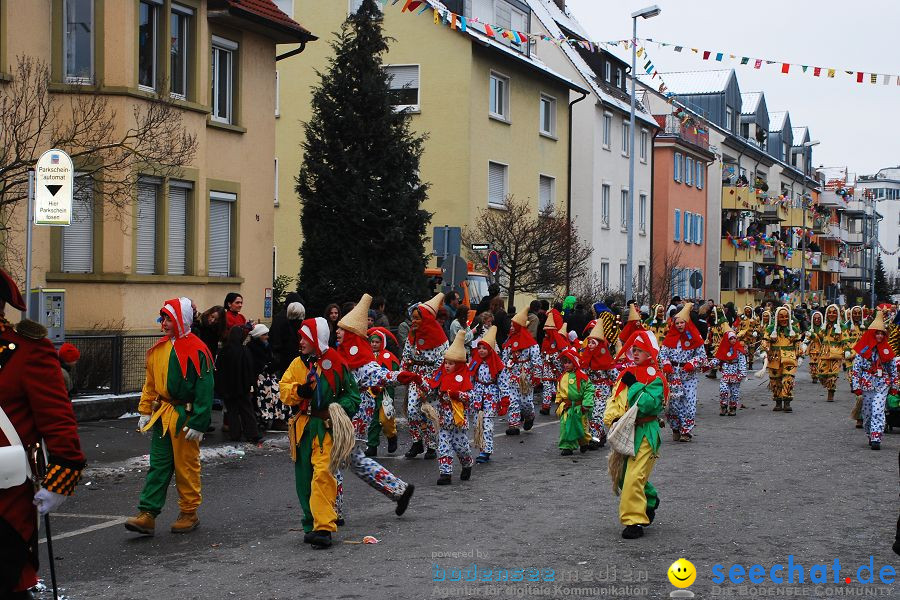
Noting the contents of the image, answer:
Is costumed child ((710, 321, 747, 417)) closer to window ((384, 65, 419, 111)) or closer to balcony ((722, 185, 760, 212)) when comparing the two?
window ((384, 65, 419, 111))

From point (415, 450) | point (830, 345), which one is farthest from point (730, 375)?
point (415, 450)

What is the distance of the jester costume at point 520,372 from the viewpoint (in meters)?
16.0

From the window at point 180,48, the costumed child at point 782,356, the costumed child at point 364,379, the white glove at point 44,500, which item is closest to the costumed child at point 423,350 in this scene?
the costumed child at point 364,379

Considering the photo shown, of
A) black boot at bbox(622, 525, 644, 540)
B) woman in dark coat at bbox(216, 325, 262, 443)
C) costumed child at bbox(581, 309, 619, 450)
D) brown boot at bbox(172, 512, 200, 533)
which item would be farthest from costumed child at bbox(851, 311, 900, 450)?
brown boot at bbox(172, 512, 200, 533)

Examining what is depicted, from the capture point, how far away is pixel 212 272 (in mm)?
21297

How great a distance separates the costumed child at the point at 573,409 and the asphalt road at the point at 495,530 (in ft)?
1.04

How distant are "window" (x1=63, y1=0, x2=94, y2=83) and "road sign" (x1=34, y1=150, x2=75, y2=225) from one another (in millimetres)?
6570

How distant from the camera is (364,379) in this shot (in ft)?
31.9

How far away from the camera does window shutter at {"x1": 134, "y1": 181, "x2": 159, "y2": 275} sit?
18.9 meters

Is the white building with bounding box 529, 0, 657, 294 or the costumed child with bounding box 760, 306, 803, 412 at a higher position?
the white building with bounding box 529, 0, 657, 294

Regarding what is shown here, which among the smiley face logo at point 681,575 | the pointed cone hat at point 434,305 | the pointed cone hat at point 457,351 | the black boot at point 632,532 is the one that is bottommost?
the black boot at point 632,532

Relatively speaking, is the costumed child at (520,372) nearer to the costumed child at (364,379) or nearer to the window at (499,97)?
the costumed child at (364,379)

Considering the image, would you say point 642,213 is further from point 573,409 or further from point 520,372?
point 573,409

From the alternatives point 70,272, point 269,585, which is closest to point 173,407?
point 269,585
